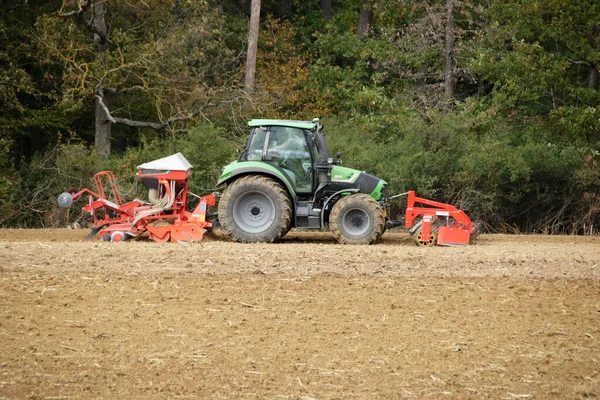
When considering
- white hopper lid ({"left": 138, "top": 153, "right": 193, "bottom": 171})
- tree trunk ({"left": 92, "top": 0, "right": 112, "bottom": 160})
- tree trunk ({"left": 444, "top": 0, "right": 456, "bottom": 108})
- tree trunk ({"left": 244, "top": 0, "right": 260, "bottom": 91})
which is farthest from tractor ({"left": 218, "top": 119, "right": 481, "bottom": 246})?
tree trunk ({"left": 244, "top": 0, "right": 260, "bottom": 91})

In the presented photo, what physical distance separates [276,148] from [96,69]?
8156 mm

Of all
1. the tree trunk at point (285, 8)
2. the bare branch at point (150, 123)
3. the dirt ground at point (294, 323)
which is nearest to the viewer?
the dirt ground at point (294, 323)

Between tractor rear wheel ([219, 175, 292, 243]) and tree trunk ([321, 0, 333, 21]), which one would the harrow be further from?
tree trunk ([321, 0, 333, 21])

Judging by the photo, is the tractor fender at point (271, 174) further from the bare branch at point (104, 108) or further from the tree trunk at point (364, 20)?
the tree trunk at point (364, 20)

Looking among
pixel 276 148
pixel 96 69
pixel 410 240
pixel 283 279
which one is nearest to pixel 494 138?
pixel 410 240

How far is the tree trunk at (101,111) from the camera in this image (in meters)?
22.2

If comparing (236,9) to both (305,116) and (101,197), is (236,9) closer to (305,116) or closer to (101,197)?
(305,116)

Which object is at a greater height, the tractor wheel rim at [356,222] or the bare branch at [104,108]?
the bare branch at [104,108]

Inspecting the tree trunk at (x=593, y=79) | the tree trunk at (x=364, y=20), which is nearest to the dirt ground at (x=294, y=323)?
the tree trunk at (x=593, y=79)

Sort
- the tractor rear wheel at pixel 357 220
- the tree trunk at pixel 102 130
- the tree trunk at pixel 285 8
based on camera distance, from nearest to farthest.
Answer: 1. the tractor rear wheel at pixel 357 220
2. the tree trunk at pixel 102 130
3. the tree trunk at pixel 285 8

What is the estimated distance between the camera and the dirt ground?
24.8 ft

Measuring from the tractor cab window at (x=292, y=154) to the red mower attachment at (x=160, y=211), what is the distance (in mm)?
A: 1352

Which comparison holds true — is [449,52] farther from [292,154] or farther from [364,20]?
[292,154]

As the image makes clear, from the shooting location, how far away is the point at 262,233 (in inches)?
594
